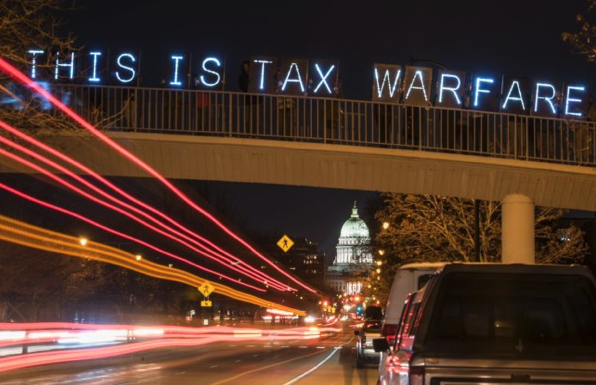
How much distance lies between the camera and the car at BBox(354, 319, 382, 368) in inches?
1133

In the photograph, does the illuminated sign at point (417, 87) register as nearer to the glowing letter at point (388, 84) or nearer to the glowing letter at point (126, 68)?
the glowing letter at point (388, 84)

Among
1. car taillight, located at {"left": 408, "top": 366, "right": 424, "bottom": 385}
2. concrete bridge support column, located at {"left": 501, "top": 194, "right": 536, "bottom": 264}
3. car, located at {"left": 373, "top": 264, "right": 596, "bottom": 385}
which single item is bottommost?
car taillight, located at {"left": 408, "top": 366, "right": 424, "bottom": 385}

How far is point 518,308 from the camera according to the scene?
28.5ft

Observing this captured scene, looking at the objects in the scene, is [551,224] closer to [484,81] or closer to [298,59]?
[484,81]

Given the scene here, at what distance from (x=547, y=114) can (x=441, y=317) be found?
828 inches

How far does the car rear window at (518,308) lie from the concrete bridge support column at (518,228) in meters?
18.5

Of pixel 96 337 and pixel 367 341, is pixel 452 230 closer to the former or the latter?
pixel 367 341

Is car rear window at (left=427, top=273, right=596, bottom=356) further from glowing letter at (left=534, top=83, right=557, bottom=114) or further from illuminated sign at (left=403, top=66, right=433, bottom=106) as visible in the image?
glowing letter at (left=534, top=83, right=557, bottom=114)

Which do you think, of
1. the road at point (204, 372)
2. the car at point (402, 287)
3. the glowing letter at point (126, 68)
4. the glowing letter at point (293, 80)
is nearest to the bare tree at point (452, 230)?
the road at point (204, 372)

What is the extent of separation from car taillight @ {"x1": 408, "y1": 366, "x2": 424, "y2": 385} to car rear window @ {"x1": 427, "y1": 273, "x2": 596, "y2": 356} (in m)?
0.89

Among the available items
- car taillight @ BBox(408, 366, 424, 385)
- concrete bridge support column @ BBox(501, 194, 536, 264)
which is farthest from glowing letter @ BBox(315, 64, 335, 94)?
car taillight @ BBox(408, 366, 424, 385)

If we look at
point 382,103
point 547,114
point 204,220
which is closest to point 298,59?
point 382,103

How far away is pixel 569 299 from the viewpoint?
869 centimetres

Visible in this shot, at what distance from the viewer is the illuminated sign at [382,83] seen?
2712 cm
